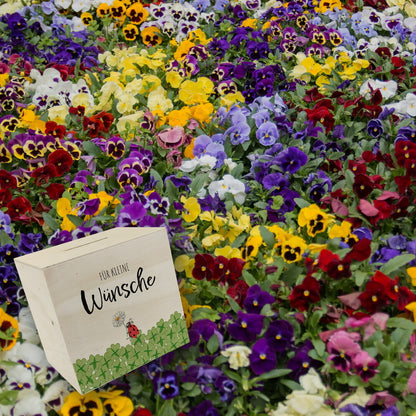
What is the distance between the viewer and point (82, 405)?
148 cm

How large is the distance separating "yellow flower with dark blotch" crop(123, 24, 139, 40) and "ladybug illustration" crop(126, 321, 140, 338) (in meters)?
2.84

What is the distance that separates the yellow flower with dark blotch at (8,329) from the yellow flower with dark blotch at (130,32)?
8.86 ft

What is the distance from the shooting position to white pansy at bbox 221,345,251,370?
147 cm

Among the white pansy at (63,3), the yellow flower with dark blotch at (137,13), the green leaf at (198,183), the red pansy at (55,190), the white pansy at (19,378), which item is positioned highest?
the white pansy at (63,3)

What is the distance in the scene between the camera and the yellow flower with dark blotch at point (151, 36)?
150 inches

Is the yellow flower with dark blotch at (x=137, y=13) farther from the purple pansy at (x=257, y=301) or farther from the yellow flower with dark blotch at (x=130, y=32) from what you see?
the purple pansy at (x=257, y=301)

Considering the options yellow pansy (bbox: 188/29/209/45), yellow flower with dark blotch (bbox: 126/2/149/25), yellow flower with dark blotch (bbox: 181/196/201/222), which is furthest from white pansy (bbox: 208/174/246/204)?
yellow flower with dark blotch (bbox: 126/2/149/25)

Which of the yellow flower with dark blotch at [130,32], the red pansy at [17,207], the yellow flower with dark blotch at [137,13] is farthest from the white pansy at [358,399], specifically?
the yellow flower with dark blotch at [137,13]

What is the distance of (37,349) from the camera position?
1600 mm

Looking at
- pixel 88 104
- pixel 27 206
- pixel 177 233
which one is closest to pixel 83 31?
pixel 88 104

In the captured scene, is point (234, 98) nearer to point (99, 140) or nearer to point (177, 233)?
point (99, 140)

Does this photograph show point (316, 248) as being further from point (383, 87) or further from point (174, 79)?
point (174, 79)

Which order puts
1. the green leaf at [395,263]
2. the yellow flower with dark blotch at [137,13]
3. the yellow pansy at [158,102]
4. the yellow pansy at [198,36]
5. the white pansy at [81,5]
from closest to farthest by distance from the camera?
the green leaf at [395,263] < the yellow pansy at [158,102] < the yellow pansy at [198,36] < the yellow flower with dark blotch at [137,13] < the white pansy at [81,5]

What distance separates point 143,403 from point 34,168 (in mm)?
1245
